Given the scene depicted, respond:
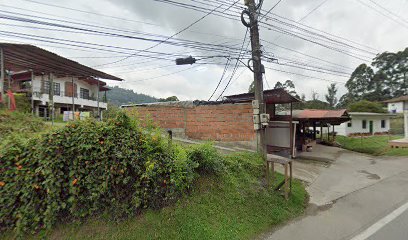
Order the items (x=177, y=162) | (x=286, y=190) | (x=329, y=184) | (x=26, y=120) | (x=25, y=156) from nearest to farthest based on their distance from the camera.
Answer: (x=25, y=156) → (x=177, y=162) → (x=286, y=190) → (x=26, y=120) → (x=329, y=184)

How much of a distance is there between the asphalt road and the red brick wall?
452 centimetres

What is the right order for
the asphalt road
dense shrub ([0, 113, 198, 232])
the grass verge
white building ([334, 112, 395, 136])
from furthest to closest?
white building ([334, 112, 395, 136]), the asphalt road, the grass verge, dense shrub ([0, 113, 198, 232])

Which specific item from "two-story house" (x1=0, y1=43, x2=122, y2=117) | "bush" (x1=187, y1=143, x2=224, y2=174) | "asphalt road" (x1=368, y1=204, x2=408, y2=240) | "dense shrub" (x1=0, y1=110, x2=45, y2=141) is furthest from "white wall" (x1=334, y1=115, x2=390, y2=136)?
"dense shrub" (x1=0, y1=110, x2=45, y2=141)

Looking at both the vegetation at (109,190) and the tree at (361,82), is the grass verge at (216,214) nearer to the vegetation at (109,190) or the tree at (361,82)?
the vegetation at (109,190)

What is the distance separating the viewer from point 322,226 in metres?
3.87

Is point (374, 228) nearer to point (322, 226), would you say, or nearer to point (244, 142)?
point (322, 226)

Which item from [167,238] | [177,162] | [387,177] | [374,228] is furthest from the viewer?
[387,177]

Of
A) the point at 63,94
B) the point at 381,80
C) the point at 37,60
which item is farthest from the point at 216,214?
the point at 381,80

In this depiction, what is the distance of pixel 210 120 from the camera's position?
7.92 m

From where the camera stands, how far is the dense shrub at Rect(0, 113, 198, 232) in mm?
2682

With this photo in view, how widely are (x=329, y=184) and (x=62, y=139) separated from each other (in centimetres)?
790

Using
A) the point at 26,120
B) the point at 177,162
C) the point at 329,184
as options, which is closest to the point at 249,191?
the point at 177,162

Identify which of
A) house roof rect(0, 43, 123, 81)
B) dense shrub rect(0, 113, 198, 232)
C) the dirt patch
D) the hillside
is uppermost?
the hillside

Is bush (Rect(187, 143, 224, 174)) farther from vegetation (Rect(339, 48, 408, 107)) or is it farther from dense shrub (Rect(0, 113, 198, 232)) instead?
vegetation (Rect(339, 48, 408, 107))
